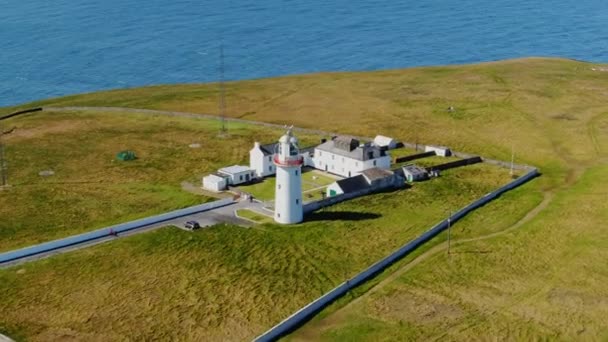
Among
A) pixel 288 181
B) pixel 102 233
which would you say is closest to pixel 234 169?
pixel 288 181

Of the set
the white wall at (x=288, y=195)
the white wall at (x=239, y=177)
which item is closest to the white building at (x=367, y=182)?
the white wall at (x=288, y=195)

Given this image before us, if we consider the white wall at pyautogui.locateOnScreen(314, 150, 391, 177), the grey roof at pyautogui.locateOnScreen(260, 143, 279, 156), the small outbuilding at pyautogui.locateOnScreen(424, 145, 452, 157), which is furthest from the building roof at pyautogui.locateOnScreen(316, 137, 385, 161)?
the small outbuilding at pyautogui.locateOnScreen(424, 145, 452, 157)

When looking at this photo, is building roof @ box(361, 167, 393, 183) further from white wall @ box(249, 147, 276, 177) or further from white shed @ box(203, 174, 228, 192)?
white shed @ box(203, 174, 228, 192)

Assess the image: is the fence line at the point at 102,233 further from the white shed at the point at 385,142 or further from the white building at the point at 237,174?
the white shed at the point at 385,142

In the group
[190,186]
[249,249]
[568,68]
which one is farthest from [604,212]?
[568,68]

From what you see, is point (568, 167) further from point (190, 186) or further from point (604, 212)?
point (190, 186)

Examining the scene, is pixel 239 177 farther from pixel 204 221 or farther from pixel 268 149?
pixel 204 221
